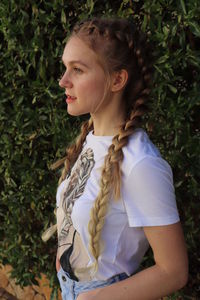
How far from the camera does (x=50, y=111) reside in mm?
3275

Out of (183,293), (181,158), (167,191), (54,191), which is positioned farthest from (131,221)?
(54,191)

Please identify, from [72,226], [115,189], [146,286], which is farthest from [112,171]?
[146,286]

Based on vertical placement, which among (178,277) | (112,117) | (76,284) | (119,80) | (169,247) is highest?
(119,80)

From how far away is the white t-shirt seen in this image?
6.09 ft

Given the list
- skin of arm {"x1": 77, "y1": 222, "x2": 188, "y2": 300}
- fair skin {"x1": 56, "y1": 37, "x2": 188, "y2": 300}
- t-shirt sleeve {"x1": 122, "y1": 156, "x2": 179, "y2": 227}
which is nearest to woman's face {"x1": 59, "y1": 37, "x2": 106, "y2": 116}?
fair skin {"x1": 56, "y1": 37, "x2": 188, "y2": 300}

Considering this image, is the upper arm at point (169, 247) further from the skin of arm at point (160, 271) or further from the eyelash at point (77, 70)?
the eyelash at point (77, 70)

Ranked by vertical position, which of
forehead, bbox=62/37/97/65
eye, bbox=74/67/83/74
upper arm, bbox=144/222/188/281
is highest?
forehead, bbox=62/37/97/65

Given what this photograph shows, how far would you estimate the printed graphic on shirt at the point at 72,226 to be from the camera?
2090 millimetres

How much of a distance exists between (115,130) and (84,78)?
0.24 meters

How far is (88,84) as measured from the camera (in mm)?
2066

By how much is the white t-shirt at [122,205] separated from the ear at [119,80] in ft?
0.60

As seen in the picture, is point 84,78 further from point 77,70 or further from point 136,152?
point 136,152

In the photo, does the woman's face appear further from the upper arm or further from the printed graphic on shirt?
the upper arm

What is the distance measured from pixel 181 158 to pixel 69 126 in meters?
0.76
